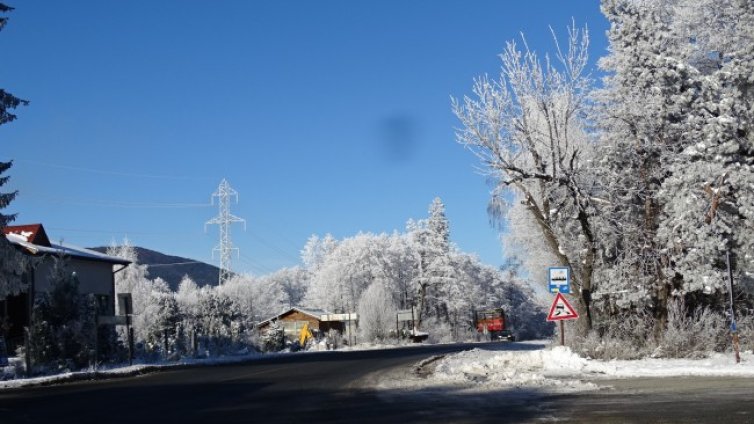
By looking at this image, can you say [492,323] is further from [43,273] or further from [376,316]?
[43,273]

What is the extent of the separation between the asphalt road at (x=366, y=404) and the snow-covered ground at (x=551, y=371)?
953 mm

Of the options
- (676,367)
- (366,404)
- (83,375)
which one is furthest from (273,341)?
(366,404)

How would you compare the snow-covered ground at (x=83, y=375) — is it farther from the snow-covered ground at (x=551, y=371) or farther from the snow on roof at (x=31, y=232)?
the snow on roof at (x=31, y=232)

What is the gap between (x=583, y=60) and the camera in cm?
2805

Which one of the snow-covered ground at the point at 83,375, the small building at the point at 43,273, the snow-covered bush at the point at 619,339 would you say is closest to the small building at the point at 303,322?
the small building at the point at 43,273

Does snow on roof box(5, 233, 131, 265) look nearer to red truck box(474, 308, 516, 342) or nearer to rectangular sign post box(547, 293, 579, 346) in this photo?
rectangular sign post box(547, 293, 579, 346)

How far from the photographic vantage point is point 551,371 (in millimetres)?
21297

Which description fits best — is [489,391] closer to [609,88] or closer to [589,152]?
[589,152]

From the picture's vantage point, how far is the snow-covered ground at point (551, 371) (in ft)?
60.4

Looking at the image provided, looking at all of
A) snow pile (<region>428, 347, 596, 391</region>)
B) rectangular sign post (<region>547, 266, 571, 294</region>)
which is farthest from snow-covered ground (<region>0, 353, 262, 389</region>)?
rectangular sign post (<region>547, 266, 571, 294</region>)

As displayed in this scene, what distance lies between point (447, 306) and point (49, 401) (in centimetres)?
8321

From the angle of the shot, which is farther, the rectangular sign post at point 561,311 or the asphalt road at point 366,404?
the rectangular sign post at point 561,311

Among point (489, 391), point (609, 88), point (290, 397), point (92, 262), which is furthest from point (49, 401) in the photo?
point (92, 262)

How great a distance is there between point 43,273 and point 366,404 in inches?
1272
